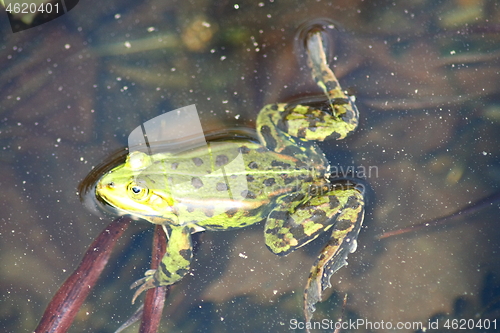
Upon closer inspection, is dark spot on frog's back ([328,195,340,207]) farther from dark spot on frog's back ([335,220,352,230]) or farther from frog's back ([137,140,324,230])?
frog's back ([137,140,324,230])

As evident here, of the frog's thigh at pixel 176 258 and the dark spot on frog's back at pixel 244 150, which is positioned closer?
the dark spot on frog's back at pixel 244 150

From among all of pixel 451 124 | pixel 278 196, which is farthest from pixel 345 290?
pixel 451 124

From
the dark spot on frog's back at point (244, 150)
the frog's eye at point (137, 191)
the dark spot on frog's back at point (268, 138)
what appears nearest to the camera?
the frog's eye at point (137, 191)

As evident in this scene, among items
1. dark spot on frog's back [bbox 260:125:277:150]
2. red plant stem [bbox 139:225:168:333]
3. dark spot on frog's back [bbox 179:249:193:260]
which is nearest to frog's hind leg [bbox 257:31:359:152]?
dark spot on frog's back [bbox 260:125:277:150]

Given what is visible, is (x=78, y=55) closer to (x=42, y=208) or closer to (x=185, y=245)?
(x=42, y=208)
